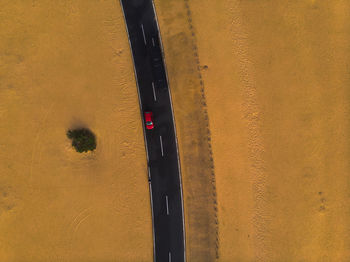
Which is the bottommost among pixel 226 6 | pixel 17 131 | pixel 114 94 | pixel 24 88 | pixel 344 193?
pixel 344 193

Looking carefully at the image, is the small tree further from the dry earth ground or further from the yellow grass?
the dry earth ground

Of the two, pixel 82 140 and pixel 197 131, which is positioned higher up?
pixel 82 140

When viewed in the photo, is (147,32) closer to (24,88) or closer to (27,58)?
(27,58)

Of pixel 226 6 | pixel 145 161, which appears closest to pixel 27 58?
pixel 145 161

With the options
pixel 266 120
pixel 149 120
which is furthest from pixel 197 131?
pixel 266 120

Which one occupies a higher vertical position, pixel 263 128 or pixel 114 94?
pixel 114 94

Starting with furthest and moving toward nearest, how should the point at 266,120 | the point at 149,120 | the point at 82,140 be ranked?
1. the point at 266,120
2. the point at 149,120
3. the point at 82,140

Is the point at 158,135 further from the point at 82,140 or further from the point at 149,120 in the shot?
the point at 82,140
